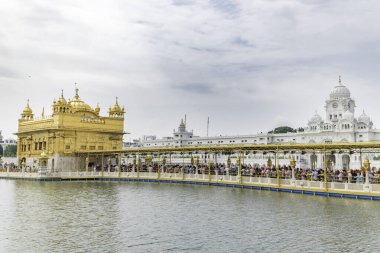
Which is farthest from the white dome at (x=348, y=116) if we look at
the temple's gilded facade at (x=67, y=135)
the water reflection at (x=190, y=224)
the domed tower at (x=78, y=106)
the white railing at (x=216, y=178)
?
the water reflection at (x=190, y=224)

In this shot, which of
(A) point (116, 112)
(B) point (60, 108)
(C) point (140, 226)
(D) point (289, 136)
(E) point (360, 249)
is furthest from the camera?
(D) point (289, 136)

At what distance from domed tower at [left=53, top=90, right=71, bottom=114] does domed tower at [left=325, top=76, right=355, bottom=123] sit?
93.6m

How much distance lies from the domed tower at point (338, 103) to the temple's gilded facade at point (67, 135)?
87640mm

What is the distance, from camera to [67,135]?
53.5m

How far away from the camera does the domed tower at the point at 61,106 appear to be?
53.6 metres

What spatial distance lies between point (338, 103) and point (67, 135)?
9834cm

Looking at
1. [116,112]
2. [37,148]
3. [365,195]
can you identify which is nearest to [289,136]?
[116,112]

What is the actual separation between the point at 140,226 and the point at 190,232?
2.45 m

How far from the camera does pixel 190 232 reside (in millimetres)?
16438

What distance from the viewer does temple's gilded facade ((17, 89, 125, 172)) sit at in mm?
53062

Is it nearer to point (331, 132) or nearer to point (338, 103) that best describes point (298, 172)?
point (331, 132)

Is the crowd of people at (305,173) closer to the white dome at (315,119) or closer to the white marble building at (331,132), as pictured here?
the white marble building at (331,132)

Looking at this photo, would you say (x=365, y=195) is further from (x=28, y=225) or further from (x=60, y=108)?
(x=60, y=108)

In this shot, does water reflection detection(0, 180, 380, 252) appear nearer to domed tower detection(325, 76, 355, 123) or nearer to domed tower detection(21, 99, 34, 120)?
domed tower detection(21, 99, 34, 120)
